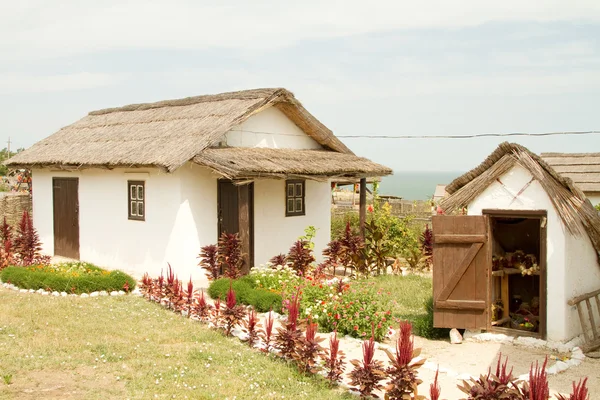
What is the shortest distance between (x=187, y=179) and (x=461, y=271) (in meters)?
6.51

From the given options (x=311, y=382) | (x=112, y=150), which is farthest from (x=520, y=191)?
(x=112, y=150)

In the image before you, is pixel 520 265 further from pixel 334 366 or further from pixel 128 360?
pixel 128 360

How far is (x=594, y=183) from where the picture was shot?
18203 millimetres

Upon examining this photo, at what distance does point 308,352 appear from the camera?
6773 mm

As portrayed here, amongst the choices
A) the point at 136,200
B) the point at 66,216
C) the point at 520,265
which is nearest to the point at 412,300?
the point at 520,265

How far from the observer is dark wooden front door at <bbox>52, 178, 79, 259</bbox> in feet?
51.5

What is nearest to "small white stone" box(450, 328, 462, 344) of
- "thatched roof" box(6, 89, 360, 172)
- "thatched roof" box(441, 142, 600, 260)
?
"thatched roof" box(441, 142, 600, 260)

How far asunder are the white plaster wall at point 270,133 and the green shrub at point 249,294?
4120 millimetres

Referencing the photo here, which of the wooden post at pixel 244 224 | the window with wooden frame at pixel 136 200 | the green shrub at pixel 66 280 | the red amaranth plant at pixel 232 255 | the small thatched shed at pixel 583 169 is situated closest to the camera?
the green shrub at pixel 66 280

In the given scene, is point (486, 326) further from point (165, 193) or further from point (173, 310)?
point (165, 193)

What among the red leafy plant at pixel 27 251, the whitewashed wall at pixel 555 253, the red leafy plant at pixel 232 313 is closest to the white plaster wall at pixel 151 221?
the red leafy plant at pixel 27 251

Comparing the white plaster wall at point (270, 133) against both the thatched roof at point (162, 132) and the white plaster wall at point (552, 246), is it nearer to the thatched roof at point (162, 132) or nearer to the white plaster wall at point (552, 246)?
the thatched roof at point (162, 132)

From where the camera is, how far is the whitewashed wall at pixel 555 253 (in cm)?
A: 848

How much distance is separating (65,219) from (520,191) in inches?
473
